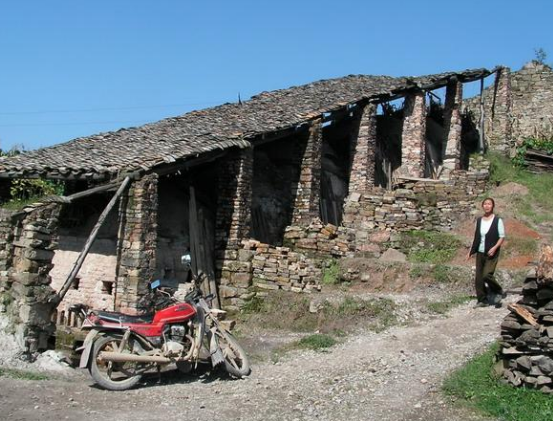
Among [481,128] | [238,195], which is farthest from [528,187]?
[238,195]

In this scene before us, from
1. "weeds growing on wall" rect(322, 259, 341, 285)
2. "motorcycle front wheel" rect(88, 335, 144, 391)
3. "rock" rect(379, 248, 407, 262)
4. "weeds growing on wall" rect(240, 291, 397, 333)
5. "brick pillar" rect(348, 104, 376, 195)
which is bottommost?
"motorcycle front wheel" rect(88, 335, 144, 391)

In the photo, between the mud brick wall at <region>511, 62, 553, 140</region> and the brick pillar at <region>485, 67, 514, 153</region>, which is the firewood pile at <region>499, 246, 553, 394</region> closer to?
the brick pillar at <region>485, 67, 514, 153</region>

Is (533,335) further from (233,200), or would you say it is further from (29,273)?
(233,200)

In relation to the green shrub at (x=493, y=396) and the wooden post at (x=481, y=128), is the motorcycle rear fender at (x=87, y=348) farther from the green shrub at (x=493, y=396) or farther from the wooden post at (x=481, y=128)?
the wooden post at (x=481, y=128)

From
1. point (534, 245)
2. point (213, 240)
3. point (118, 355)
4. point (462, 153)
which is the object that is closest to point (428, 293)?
point (534, 245)

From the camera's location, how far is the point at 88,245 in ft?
31.0

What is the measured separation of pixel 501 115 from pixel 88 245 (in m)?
16.3

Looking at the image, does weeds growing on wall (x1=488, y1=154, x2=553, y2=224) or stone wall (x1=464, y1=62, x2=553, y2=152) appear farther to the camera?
stone wall (x1=464, y1=62, x2=553, y2=152)

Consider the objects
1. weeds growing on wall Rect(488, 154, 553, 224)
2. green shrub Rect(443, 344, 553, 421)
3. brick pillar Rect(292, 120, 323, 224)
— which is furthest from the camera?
weeds growing on wall Rect(488, 154, 553, 224)

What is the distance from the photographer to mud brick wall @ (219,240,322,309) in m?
12.2

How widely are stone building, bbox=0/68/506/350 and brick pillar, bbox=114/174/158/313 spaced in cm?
2

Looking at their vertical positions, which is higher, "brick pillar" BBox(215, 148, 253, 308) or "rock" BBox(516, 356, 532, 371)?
"brick pillar" BBox(215, 148, 253, 308)

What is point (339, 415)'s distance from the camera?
6516 millimetres

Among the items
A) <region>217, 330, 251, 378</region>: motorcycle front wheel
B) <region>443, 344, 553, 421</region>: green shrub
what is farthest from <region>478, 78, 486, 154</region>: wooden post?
<region>217, 330, 251, 378</region>: motorcycle front wheel
